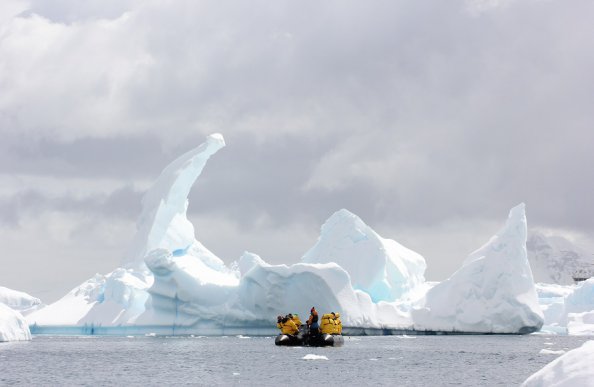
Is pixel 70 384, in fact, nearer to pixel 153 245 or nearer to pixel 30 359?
pixel 30 359

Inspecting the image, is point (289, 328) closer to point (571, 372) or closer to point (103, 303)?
point (103, 303)

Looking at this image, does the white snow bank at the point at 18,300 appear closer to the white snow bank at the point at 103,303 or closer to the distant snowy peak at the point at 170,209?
the white snow bank at the point at 103,303

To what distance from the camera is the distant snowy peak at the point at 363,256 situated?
45.1m

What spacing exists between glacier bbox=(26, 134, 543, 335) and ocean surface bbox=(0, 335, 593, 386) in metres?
3.25

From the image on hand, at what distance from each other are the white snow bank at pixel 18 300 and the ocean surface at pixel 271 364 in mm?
15394

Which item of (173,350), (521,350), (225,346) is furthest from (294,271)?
(521,350)

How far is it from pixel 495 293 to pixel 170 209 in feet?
56.6

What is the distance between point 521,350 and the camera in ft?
110

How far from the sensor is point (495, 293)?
40.6 meters

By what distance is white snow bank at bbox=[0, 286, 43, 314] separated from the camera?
51.7 m

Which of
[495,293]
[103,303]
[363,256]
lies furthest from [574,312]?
[103,303]

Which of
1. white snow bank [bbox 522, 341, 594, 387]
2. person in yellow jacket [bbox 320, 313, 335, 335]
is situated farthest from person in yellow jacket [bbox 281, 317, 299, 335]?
white snow bank [bbox 522, 341, 594, 387]

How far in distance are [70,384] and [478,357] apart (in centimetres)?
1437

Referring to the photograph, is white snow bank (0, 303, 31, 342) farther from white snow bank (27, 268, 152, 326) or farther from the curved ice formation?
the curved ice formation
